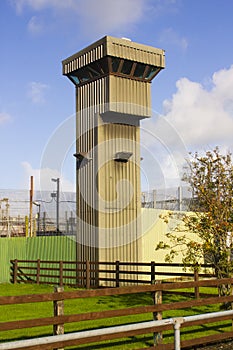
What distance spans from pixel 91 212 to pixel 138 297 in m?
5.63

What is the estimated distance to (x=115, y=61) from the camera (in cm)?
2122

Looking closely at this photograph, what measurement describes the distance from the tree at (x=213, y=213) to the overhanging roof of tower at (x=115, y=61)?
8.14 meters

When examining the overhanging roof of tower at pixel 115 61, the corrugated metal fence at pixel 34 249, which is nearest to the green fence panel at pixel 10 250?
the corrugated metal fence at pixel 34 249

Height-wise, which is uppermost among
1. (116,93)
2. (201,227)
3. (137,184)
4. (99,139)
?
(116,93)

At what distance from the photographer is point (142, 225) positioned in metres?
22.6

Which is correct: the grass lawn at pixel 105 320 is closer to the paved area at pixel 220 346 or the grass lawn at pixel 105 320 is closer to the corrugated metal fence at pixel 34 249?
the paved area at pixel 220 346

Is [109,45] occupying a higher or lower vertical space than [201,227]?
higher

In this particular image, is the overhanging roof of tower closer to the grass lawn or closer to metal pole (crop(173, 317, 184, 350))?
the grass lawn

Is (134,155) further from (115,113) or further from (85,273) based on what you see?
(85,273)

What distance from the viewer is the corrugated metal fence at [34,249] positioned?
24141 millimetres

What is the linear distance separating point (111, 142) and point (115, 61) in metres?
3.28

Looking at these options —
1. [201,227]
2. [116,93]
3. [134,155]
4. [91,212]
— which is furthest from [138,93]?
[201,227]

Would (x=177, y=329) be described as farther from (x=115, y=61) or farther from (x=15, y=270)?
(x=15, y=270)

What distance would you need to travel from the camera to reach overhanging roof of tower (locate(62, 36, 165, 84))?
21.0m
